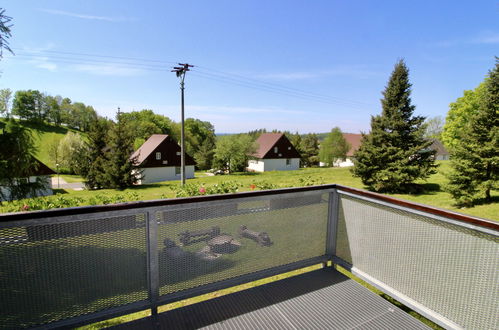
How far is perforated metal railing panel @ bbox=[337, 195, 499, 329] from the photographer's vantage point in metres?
1.76

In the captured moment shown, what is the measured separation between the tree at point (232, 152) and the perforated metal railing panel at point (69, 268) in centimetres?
2984

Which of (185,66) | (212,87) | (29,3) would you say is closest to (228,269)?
(29,3)

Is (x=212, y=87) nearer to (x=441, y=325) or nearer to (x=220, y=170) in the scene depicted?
(x=220, y=170)

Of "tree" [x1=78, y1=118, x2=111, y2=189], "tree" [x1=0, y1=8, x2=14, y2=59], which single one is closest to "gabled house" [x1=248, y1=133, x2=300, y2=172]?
"tree" [x1=78, y1=118, x2=111, y2=189]

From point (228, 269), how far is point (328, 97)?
1817 inches

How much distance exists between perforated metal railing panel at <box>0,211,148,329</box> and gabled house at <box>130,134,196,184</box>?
1094 inches

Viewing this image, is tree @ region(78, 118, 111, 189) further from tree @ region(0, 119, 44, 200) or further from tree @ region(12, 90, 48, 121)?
tree @ region(12, 90, 48, 121)

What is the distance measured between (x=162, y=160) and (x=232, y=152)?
869 cm

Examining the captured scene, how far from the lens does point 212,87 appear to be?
33688mm

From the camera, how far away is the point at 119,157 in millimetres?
21781

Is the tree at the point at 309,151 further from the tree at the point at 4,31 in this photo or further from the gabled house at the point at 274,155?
the tree at the point at 4,31

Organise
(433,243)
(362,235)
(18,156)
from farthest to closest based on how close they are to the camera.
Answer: (18,156)
(362,235)
(433,243)

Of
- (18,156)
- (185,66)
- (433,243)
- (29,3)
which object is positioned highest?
(185,66)

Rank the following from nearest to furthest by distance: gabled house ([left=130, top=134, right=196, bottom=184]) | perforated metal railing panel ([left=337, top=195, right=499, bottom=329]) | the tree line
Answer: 1. perforated metal railing panel ([left=337, top=195, right=499, bottom=329])
2. the tree line
3. gabled house ([left=130, top=134, right=196, bottom=184])
